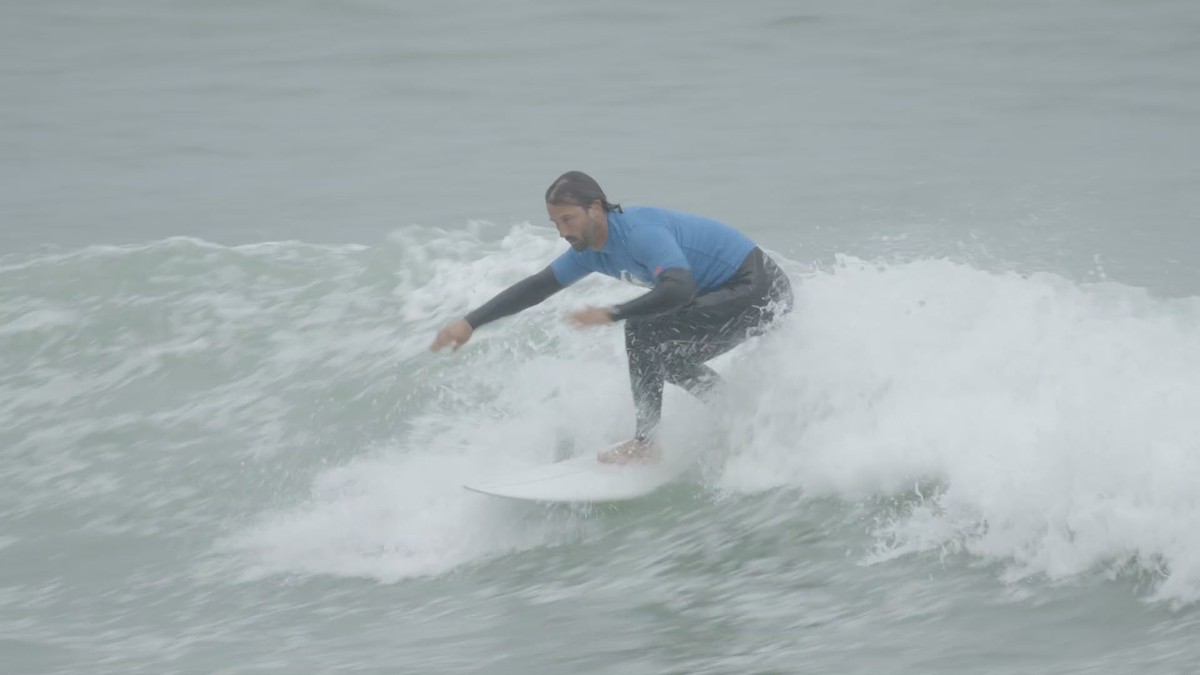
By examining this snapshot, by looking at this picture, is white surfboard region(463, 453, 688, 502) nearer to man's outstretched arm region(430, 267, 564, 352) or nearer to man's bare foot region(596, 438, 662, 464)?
man's bare foot region(596, 438, 662, 464)

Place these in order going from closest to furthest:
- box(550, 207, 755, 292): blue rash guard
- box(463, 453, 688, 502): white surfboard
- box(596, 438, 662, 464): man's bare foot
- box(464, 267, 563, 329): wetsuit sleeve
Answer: box(550, 207, 755, 292): blue rash guard, box(464, 267, 563, 329): wetsuit sleeve, box(463, 453, 688, 502): white surfboard, box(596, 438, 662, 464): man's bare foot

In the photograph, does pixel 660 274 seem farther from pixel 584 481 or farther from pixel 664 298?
pixel 584 481

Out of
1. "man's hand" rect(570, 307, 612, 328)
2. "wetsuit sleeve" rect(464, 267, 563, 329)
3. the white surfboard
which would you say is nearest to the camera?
"man's hand" rect(570, 307, 612, 328)

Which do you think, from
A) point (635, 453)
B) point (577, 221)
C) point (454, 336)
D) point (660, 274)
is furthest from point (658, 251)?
point (635, 453)

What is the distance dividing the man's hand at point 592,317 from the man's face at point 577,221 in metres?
0.36

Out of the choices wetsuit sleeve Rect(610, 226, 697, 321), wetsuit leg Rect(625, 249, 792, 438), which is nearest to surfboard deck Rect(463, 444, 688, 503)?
wetsuit leg Rect(625, 249, 792, 438)

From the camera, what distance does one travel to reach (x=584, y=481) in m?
7.15

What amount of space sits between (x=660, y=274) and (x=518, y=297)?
2.63 feet

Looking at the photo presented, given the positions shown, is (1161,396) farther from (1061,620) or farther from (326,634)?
(326,634)

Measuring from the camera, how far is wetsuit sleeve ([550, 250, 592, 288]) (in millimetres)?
6746

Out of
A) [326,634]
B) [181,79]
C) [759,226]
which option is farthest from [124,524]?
[181,79]

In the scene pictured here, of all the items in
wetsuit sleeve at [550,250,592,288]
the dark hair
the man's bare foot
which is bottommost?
the man's bare foot

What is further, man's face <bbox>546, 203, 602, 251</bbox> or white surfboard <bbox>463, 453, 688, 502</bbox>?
white surfboard <bbox>463, 453, 688, 502</bbox>

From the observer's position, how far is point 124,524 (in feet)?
27.0
